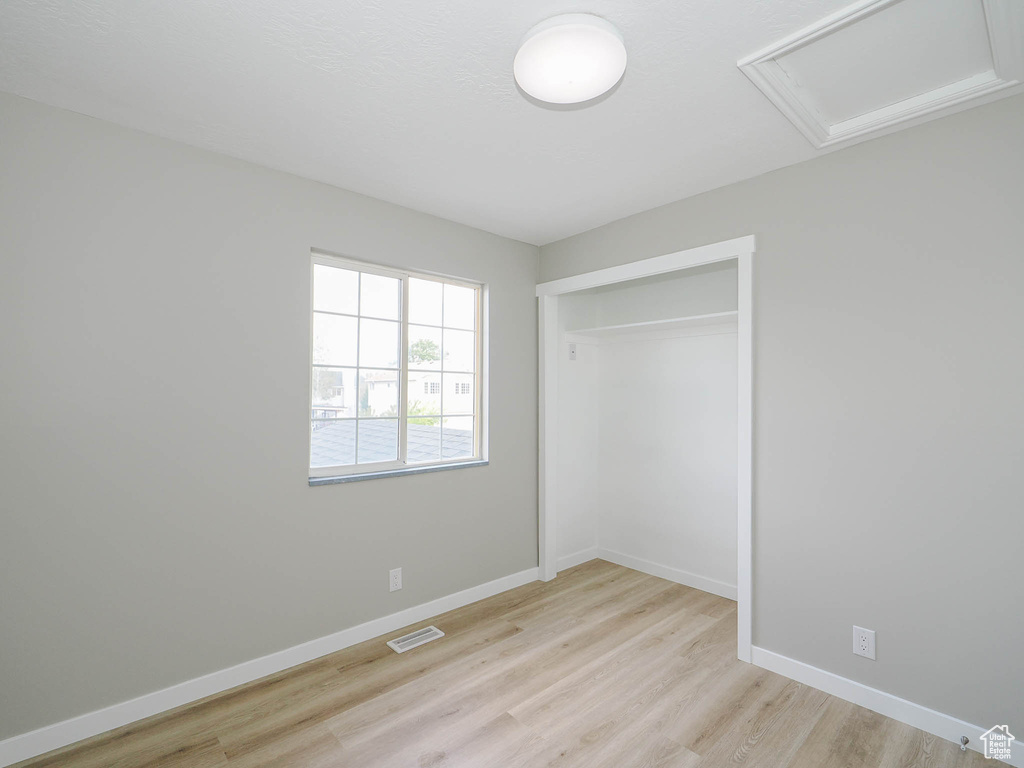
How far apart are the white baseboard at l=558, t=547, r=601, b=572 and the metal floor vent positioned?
4.53ft

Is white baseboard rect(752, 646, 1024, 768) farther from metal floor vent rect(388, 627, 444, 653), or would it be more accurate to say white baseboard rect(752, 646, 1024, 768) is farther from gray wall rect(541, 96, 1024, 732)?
metal floor vent rect(388, 627, 444, 653)

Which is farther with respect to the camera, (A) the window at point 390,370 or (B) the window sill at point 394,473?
(A) the window at point 390,370

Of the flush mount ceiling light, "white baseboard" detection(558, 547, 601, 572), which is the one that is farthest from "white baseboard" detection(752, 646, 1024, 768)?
the flush mount ceiling light

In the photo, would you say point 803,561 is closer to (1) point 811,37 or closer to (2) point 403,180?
(1) point 811,37

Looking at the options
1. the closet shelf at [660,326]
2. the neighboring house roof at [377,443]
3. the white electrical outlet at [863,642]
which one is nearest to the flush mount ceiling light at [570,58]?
the closet shelf at [660,326]

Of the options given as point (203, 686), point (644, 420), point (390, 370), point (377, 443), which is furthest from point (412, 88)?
point (644, 420)

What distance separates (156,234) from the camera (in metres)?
2.37

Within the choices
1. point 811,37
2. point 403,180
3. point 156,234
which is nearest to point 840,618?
point 811,37

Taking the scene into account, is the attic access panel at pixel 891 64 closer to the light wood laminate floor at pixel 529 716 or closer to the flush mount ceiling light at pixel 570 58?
the flush mount ceiling light at pixel 570 58

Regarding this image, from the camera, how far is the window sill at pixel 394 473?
9.48 feet

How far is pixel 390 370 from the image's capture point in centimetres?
329

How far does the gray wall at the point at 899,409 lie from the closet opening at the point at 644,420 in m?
0.61

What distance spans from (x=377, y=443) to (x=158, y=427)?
3.84ft

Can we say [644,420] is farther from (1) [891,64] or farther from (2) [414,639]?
(1) [891,64]
